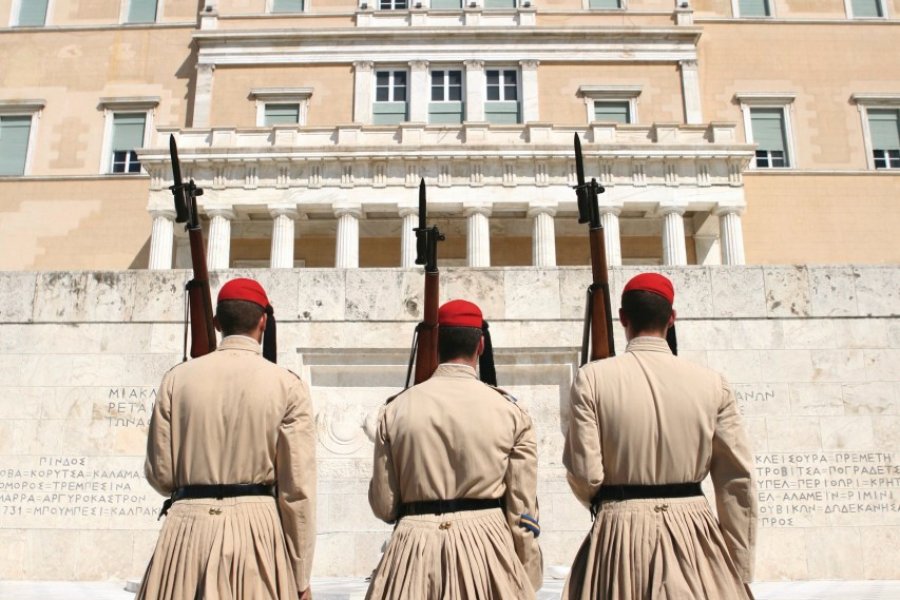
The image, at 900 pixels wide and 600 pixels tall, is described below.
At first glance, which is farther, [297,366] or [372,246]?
[372,246]

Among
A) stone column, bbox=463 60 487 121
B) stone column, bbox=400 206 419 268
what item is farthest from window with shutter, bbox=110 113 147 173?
stone column, bbox=463 60 487 121

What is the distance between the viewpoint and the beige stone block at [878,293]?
31.7ft

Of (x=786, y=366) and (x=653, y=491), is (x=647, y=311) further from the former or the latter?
(x=786, y=366)

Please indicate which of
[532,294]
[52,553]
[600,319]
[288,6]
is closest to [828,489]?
[532,294]

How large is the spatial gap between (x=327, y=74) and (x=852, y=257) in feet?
70.9

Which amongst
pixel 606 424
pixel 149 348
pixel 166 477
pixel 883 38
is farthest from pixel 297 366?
pixel 883 38

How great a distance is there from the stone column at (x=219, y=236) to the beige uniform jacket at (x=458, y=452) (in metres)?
25.1

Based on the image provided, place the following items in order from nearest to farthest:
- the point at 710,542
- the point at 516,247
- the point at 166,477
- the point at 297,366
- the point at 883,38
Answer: the point at 710,542 < the point at 166,477 < the point at 297,366 < the point at 516,247 < the point at 883,38

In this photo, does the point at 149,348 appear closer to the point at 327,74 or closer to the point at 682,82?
the point at 327,74

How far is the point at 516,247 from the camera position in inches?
1226

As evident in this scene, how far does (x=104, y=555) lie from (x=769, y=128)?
100ft

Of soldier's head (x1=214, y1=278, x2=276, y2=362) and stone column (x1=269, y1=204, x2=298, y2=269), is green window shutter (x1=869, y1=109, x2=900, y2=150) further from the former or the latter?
soldier's head (x1=214, y1=278, x2=276, y2=362)

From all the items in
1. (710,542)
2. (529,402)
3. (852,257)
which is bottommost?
(710,542)

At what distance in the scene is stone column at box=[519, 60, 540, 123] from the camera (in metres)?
31.9
